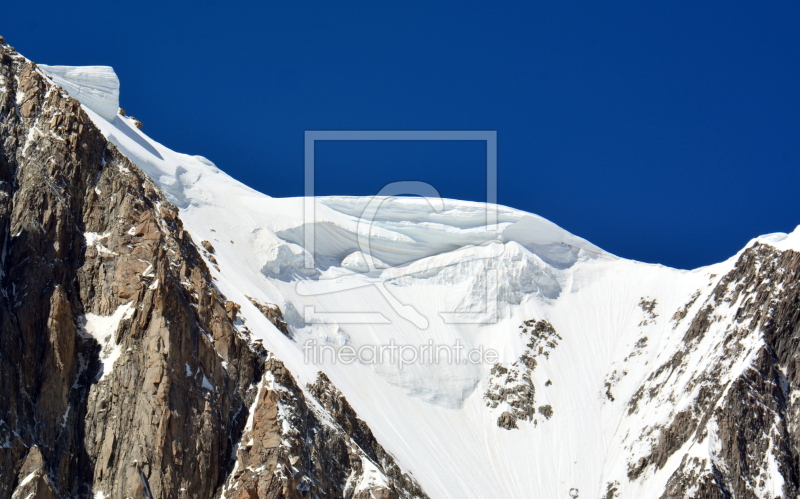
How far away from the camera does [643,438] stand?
9338 centimetres

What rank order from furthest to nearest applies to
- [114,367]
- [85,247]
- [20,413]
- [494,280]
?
[494,280] → [85,247] → [114,367] → [20,413]

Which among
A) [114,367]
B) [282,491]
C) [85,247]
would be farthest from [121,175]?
[282,491]

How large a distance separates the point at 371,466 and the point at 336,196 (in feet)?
147

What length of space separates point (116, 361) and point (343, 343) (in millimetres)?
32491

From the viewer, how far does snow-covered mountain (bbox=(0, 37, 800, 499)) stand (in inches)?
2603

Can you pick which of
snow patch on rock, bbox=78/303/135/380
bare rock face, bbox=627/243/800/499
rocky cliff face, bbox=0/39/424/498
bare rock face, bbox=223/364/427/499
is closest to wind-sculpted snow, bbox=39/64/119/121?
rocky cliff face, bbox=0/39/424/498

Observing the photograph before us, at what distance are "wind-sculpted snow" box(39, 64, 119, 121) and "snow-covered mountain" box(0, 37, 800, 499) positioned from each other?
0.84ft

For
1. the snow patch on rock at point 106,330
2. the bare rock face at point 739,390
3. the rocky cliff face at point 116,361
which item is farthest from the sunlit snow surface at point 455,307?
the snow patch on rock at point 106,330

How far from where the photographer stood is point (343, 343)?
319ft

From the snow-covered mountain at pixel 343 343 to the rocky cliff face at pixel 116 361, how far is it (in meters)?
0.14

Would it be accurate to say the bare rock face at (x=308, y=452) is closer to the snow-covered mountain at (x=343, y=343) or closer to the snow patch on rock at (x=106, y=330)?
the snow-covered mountain at (x=343, y=343)

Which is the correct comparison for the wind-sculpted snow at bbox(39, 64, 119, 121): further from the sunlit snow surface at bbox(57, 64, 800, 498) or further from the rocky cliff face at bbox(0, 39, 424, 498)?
the rocky cliff face at bbox(0, 39, 424, 498)

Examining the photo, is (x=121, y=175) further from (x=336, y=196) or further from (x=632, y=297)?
(x=632, y=297)

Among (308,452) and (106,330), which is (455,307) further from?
(106,330)
